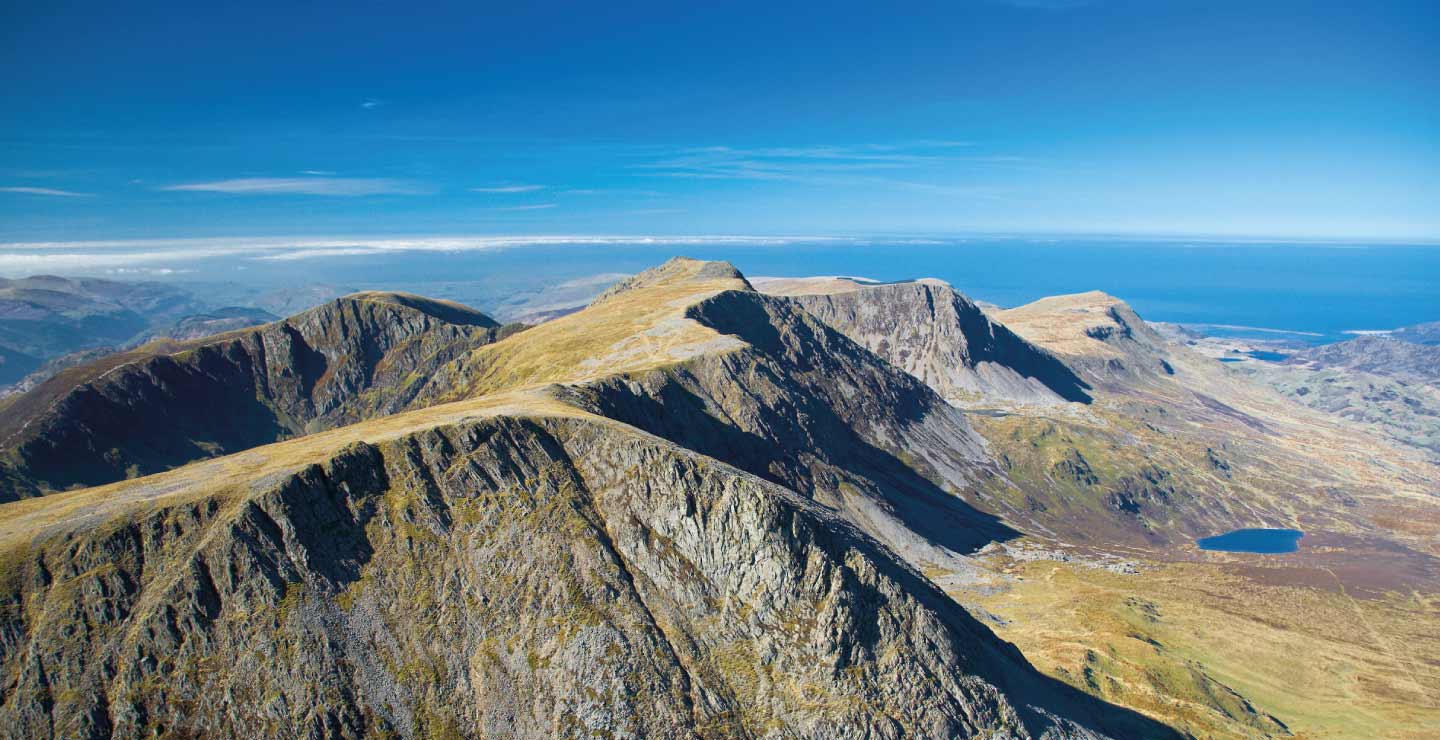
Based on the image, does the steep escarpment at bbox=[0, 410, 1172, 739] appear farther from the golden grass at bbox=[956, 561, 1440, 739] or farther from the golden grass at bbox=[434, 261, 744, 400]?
the golden grass at bbox=[434, 261, 744, 400]

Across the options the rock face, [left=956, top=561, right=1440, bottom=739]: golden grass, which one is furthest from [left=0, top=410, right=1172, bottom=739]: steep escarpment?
[left=956, top=561, right=1440, bottom=739]: golden grass

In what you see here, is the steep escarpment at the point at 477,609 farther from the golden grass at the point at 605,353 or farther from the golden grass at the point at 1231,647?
the golden grass at the point at 605,353

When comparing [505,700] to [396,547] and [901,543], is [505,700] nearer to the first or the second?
[396,547]

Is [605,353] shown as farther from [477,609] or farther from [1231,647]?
[1231,647]

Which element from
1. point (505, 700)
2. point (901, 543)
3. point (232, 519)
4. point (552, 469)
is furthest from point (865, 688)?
point (901, 543)

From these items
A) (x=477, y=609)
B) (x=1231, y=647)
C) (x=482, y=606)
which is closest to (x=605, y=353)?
(x=482, y=606)
